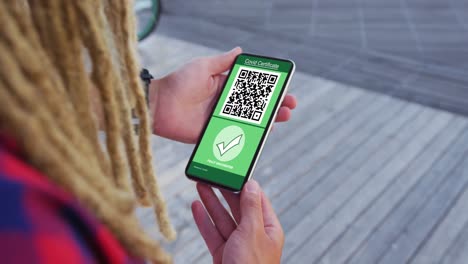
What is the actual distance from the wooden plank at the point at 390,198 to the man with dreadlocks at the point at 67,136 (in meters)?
0.99

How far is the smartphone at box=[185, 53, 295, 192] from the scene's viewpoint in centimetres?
102

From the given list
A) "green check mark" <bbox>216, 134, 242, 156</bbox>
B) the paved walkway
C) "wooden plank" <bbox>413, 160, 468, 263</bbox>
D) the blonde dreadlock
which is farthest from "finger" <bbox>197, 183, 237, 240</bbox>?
the paved walkway

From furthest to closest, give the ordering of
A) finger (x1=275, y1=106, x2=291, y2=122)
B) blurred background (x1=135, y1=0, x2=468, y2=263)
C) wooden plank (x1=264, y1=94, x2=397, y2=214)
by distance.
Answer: wooden plank (x1=264, y1=94, x2=397, y2=214) < blurred background (x1=135, y1=0, x2=468, y2=263) < finger (x1=275, y1=106, x2=291, y2=122)

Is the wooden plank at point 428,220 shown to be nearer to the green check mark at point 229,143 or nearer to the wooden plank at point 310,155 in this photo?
the wooden plank at point 310,155

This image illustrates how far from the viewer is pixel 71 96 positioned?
1.51 ft

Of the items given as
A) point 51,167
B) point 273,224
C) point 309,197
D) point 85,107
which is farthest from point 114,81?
point 309,197

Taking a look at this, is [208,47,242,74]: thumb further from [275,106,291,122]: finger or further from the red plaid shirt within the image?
the red plaid shirt

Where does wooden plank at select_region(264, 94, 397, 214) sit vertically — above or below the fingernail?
below

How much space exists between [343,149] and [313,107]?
0.35m

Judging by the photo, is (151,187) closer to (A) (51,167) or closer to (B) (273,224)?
(B) (273,224)

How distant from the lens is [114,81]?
1.73 ft

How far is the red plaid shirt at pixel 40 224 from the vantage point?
0.28 meters

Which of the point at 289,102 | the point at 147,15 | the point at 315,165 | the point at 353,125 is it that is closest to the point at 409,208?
the point at 315,165

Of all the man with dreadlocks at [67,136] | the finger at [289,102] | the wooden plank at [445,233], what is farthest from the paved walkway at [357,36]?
the man with dreadlocks at [67,136]
